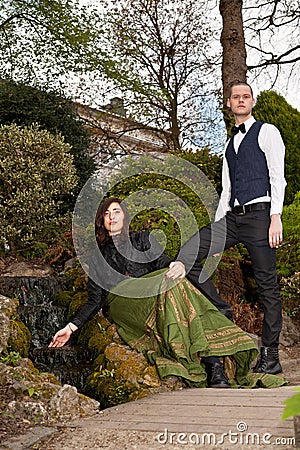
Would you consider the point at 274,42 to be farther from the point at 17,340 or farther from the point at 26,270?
the point at 17,340

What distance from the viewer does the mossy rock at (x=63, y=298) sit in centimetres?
561

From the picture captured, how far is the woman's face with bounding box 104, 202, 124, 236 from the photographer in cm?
424

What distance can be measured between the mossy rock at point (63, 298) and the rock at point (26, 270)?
6.14ft

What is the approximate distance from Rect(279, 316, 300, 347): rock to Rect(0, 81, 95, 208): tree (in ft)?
14.1

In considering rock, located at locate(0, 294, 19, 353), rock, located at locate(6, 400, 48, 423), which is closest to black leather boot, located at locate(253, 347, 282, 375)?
rock, located at locate(6, 400, 48, 423)

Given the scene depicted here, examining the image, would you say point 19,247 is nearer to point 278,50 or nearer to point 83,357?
point 83,357

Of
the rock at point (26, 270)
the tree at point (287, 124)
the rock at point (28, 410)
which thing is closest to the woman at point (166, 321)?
the rock at point (28, 410)

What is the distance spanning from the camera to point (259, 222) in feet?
13.0

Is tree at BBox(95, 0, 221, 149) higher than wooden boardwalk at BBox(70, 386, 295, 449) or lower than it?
higher

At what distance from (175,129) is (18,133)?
251 inches

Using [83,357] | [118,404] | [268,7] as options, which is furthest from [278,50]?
[118,404]

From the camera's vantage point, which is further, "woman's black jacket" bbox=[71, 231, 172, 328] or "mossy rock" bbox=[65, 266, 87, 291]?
"mossy rock" bbox=[65, 266, 87, 291]

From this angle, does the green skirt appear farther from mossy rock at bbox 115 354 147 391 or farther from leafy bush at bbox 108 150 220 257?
leafy bush at bbox 108 150 220 257

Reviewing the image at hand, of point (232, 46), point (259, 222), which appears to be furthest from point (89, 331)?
point (232, 46)
